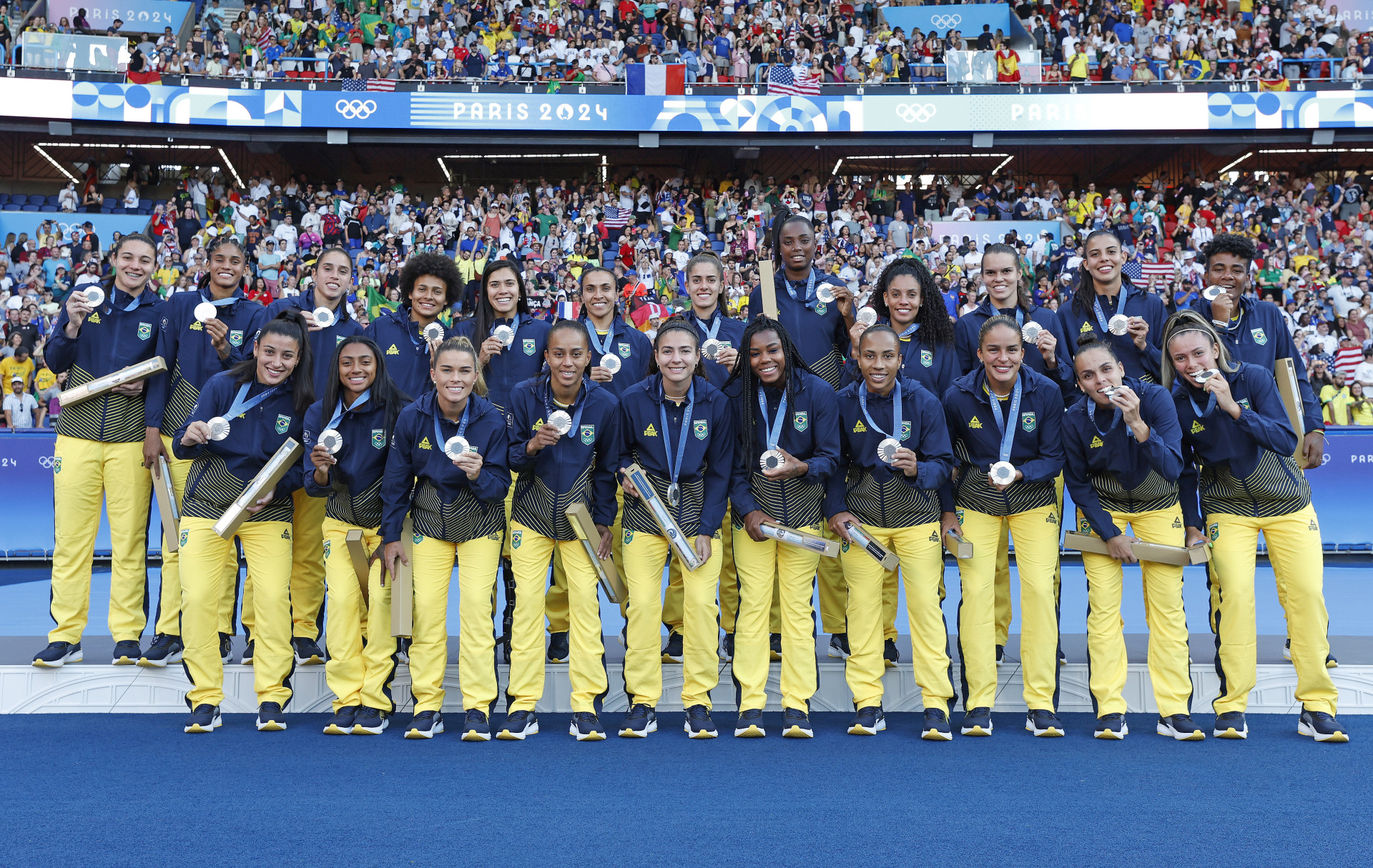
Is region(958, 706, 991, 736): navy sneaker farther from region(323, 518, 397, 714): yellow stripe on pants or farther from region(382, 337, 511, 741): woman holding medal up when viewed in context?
region(323, 518, 397, 714): yellow stripe on pants

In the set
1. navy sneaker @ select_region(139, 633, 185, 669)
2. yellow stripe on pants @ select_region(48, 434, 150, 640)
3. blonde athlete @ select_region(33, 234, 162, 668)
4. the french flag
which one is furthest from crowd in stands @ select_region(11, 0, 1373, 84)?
navy sneaker @ select_region(139, 633, 185, 669)

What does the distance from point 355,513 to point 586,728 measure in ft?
5.48

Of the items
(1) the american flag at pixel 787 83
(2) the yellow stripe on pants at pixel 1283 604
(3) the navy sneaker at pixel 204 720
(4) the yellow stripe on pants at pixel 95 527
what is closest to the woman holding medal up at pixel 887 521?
(2) the yellow stripe on pants at pixel 1283 604

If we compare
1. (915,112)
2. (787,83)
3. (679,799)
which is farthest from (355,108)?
(679,799)

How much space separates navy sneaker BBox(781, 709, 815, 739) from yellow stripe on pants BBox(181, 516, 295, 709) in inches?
105

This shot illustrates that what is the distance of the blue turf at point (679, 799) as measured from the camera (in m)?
3.74

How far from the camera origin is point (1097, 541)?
17.8 feet

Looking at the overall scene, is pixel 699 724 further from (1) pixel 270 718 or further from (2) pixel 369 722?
(1) pixel 270 718

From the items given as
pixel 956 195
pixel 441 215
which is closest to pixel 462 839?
pixel 441 215

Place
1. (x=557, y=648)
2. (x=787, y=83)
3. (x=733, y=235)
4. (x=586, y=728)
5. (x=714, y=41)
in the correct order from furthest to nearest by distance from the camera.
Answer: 1. (x=714, y=41)
2. (x=787, y=83)
3. (x=733, y=235)
4. (x=557, y=648)
5. (x=586, y=728)

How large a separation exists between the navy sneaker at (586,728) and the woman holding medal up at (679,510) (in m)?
0.19

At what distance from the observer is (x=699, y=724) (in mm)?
5391

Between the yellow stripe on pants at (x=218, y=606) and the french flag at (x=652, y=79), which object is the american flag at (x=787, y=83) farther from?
the yellow stripe on pants at (x=218, y=606)

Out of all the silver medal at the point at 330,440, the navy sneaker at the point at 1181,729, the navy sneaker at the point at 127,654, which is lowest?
the navy sneaker at the point at 1181,729
